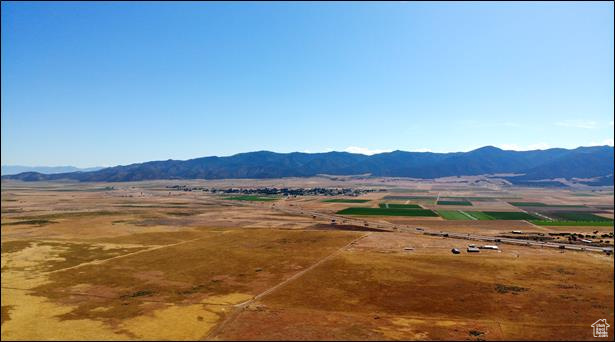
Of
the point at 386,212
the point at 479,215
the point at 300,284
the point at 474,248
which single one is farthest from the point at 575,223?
the point at 300,284

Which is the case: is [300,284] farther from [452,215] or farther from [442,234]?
[452,215]

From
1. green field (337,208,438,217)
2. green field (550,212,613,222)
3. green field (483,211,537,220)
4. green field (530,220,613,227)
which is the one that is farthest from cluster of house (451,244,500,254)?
green field (337,208,438,217)

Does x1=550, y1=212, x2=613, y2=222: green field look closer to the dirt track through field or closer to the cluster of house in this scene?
the cluster of house

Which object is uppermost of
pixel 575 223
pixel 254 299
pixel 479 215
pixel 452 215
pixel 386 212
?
pixel 575 223

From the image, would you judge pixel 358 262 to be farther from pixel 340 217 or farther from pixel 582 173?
pixel 340 217

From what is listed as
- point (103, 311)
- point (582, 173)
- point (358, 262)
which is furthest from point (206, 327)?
point (582, 173)

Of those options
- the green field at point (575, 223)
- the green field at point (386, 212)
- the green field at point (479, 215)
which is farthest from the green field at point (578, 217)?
the green field at point (386, 212)
